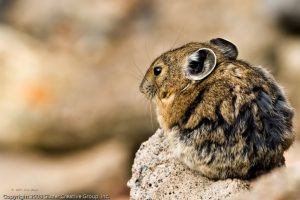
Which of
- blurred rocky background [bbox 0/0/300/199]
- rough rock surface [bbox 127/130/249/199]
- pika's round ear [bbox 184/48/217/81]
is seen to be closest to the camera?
rough rock surface [bbox 127/130/249/199]

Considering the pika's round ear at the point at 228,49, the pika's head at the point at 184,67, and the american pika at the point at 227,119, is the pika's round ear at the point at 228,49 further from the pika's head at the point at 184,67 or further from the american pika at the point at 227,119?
the american pika at the point at 227,119

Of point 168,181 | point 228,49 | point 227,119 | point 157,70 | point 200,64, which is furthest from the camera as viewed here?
point 157,70

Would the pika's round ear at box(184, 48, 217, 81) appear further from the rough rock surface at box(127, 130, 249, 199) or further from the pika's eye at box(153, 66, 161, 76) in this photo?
the rough rock surface at box(127, 130, 249, 199)

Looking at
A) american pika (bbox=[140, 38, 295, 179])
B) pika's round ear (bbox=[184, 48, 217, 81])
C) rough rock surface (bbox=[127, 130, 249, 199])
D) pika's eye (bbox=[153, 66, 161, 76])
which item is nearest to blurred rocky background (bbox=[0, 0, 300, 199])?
pika's eye (bbox=[153, 66, 161, 76])

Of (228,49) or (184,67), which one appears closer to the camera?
(184,67)

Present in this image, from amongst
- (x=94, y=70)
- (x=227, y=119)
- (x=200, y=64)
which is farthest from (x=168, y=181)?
(x=94, y=70)

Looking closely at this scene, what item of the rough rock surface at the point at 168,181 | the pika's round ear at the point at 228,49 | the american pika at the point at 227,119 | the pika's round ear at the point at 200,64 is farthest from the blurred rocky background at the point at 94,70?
Result: the american pika at the point at 227,119

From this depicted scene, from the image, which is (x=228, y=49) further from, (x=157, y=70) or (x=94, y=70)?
(x=94, y=70)
